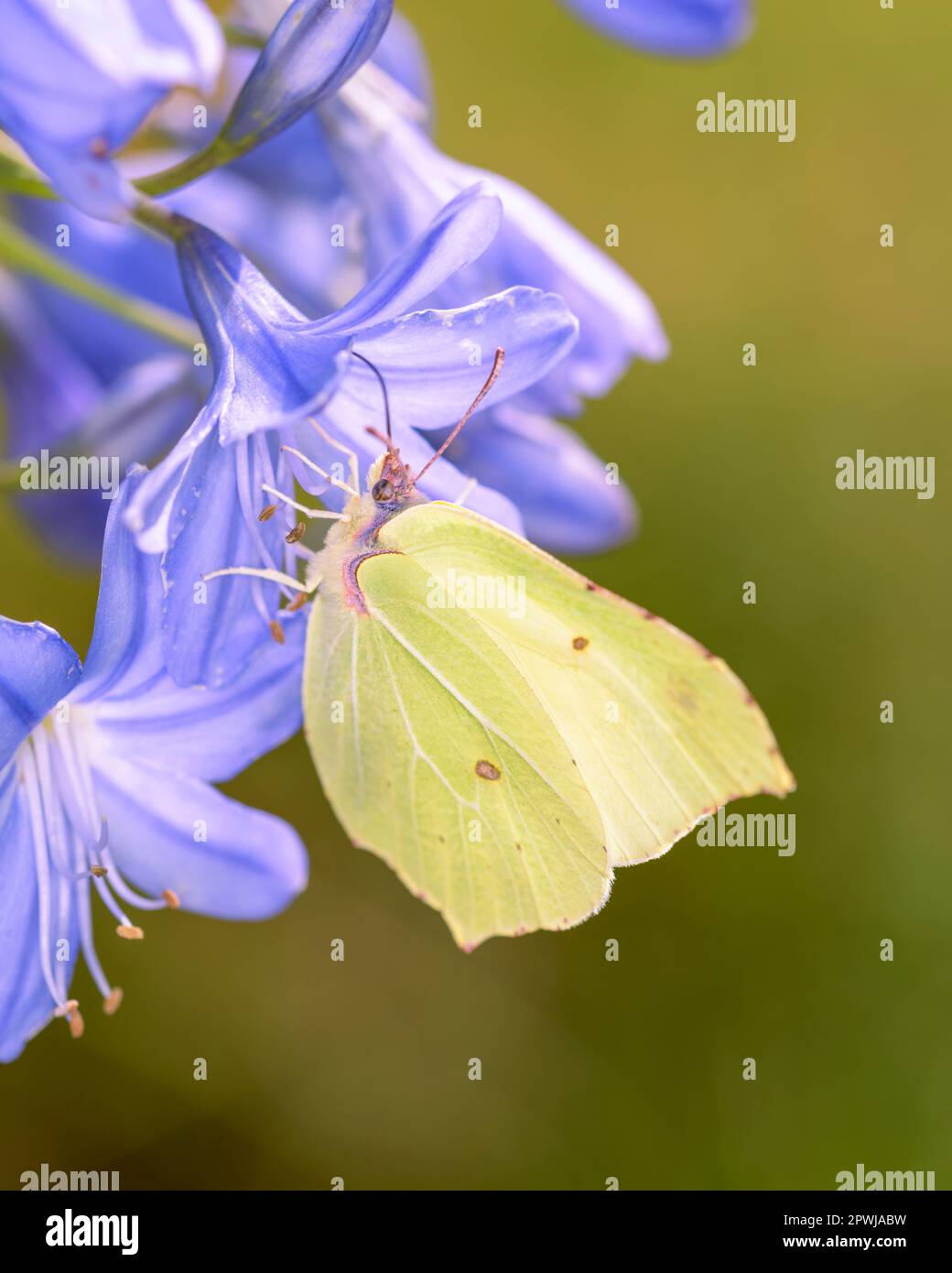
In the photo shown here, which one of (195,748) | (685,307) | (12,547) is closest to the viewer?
(195,748)

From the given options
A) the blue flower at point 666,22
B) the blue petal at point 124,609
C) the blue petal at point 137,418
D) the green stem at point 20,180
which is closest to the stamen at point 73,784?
the blue petal at point 124,609

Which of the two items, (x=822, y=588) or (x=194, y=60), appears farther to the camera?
(x=822, y=588)

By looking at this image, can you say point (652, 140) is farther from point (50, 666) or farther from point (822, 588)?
point (50, 666)

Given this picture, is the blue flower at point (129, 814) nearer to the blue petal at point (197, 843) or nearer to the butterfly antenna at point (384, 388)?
the blue petal at point (197, 843)

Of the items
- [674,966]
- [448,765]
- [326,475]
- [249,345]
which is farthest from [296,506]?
[674,966]

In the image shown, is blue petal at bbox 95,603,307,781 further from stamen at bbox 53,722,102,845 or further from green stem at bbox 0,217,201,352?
green stem at bbox 0,217,201,352

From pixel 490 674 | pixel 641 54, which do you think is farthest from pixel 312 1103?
pixel 641 54

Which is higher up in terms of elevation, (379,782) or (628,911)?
(379,782)
